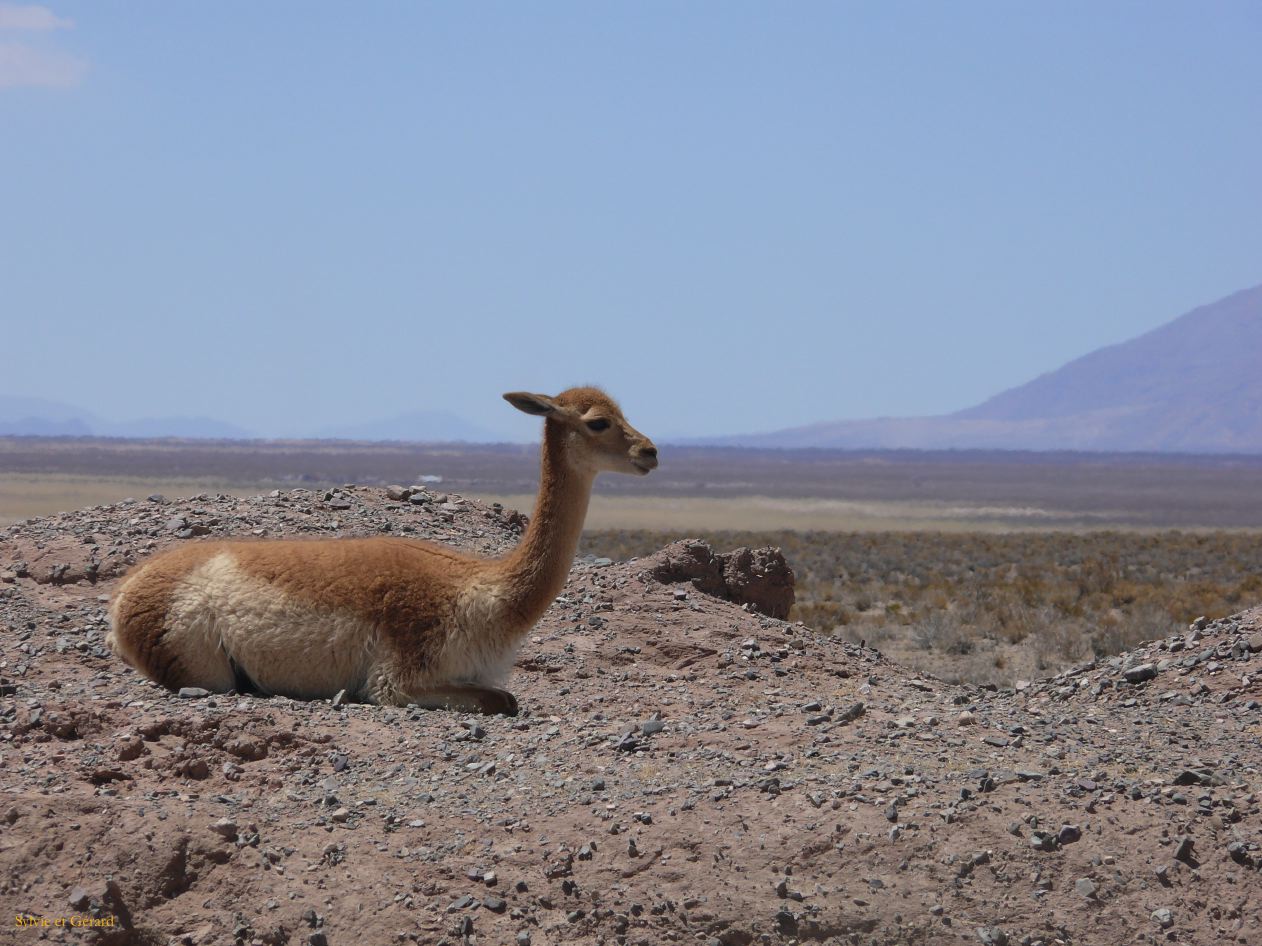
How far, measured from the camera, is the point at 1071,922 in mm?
6453

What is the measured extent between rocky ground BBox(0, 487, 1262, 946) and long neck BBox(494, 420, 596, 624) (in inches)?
31.8

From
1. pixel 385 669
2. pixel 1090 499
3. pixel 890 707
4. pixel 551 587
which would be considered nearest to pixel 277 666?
pixel 385 669

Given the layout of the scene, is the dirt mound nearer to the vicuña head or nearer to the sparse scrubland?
the vicuña head

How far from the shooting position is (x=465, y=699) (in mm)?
9188

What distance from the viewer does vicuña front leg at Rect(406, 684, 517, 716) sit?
30.0ft

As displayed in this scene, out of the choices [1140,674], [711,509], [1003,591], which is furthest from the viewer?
[711,509]

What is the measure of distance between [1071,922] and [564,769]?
2.68 m

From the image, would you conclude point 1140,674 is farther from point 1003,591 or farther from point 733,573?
point 1003,591

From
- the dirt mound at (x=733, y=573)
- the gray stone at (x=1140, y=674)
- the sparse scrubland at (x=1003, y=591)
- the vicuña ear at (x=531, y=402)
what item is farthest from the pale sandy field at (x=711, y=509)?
the vicuña ear at (x=531, y=402)

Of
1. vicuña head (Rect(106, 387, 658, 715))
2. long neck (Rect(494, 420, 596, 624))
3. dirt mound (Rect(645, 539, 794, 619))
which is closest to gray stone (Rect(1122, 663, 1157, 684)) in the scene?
dirt mound (Rect(645, 539, 794, 619))

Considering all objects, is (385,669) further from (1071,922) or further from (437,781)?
(1071,922)

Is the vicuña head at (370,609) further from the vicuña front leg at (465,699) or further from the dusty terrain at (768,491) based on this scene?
the dusty terrain at (768,491)

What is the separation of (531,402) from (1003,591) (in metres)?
21.9

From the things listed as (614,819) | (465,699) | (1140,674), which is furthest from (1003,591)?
(614,819)
